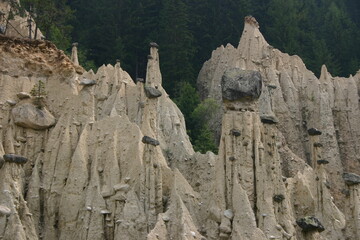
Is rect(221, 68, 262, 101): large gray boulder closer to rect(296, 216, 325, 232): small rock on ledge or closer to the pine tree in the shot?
rect(296, 216, 325, 232): small rock on ledge

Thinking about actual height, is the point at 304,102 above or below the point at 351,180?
above

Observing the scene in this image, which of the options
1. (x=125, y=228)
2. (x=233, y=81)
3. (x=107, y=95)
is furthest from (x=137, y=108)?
(x=125, y=228)

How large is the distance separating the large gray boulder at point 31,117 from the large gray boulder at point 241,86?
6.76 m

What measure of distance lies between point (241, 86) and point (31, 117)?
775 cm

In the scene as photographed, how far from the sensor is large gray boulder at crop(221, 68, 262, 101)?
20688 millimetres

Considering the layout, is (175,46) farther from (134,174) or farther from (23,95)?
(134,174)

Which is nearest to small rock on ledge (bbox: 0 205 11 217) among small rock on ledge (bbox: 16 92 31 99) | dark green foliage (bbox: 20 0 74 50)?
small rock on ledge (bbox: 16 92 31 99)

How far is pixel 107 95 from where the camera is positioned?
103 feet

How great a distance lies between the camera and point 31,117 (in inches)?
886

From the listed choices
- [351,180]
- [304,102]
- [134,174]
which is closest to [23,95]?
[134,174]

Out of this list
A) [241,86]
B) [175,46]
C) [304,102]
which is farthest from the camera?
[175,46]

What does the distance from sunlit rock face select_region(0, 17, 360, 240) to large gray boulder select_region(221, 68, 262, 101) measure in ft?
0.12

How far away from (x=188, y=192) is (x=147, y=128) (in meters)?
3.18

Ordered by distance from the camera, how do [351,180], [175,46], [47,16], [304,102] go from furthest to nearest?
[175,46]
[304,102]
[47,16]
[351,180]
